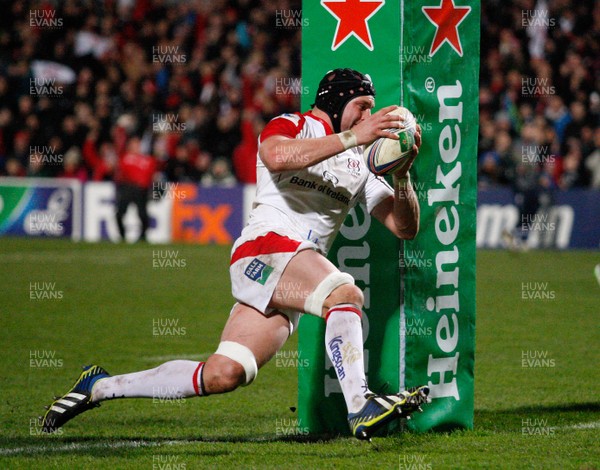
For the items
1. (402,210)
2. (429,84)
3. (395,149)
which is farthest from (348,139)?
(429,84)

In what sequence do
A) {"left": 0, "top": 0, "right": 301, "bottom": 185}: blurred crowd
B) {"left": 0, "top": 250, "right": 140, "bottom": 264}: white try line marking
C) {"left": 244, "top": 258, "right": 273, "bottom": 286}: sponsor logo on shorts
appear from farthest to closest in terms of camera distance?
{"left": 0, "top": 0, "right": 301, "bottom": 185}: blurred crowd
{"left": 0, "top": 250, "right": 140, "bottom": 264}: white try line marking
{"left": 244, "top": 258, "right": 273, "bottom": 286}: sponsor logo on shorts

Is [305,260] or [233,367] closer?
[233,367]

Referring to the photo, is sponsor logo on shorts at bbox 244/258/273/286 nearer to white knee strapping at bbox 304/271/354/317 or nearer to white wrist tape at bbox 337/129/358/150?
white knee strapping at bbox 304/271/354/317

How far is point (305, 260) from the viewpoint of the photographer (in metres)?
5.14

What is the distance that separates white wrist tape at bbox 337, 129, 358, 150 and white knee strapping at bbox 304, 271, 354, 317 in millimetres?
636

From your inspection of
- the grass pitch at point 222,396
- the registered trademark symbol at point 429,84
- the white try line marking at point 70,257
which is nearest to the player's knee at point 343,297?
the grass pitch at point 222,396

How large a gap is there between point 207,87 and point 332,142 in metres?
17.3

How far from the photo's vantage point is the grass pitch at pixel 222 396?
520cm

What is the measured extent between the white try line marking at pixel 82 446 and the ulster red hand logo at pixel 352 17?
235cm

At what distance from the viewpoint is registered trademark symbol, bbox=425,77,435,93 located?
19.0 ft

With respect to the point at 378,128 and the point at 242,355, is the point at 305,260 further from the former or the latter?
the point at 378,128

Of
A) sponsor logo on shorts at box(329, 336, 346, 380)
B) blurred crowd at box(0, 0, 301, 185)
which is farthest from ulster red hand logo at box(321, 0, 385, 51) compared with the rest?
blurred crowd at box(0, 0, 301, 185)

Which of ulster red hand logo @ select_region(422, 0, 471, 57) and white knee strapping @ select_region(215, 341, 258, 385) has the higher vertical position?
ulster red hand logo @ select_region(422, 0, 471, 57)

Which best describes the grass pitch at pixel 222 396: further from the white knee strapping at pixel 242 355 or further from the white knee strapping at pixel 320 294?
the white knee strapping at pixel 320 294
